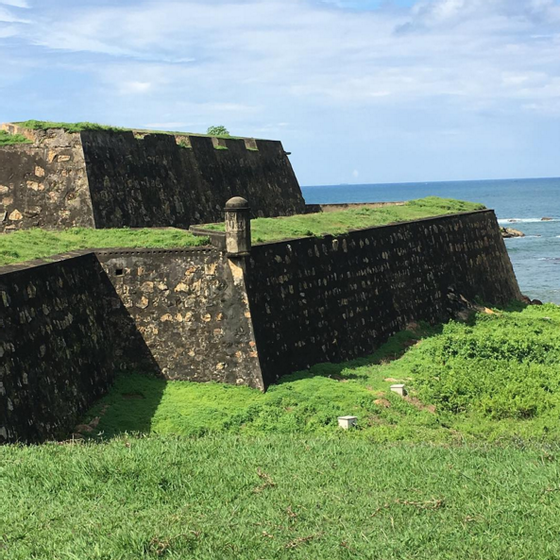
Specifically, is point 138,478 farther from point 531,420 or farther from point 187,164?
point 187,164

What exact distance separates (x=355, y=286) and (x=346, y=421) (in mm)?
7886

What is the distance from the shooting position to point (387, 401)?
1669cm

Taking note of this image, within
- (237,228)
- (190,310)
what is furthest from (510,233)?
(190,310)

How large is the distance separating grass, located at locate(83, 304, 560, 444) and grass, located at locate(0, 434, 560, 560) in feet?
9.06

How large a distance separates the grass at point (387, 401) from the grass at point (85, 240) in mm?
3189

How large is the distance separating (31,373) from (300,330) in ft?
24.8

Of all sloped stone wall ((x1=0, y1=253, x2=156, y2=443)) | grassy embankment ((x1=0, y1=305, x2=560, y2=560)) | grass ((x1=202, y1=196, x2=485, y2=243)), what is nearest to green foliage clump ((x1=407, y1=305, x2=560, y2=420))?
grassy embankment ((x1=0, y1=305, x2=560, y2=560))

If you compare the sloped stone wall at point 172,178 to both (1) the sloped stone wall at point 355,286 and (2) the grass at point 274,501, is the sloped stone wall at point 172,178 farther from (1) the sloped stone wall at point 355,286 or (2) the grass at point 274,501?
(2) the grass at point 274,501

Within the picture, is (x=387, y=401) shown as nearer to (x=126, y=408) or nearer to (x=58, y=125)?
(x=126, y=408)

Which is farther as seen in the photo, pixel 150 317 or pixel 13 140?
pixel 13 140

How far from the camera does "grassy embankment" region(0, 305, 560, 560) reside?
833 centimetres

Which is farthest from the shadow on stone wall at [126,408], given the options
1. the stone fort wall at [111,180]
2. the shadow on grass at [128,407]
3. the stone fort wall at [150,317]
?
the stone fort wall at [111,180]

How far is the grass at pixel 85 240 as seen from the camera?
17.3 metres

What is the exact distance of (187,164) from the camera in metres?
28.6
